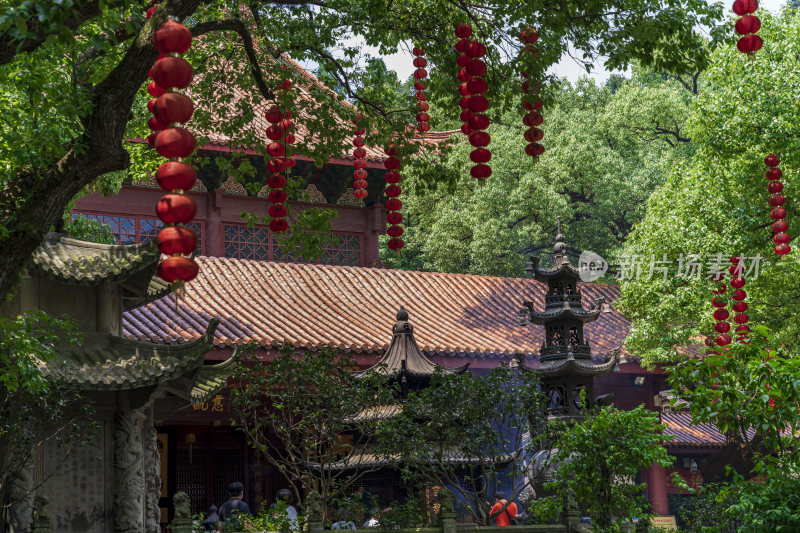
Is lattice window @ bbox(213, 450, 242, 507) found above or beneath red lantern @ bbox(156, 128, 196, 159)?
beneath

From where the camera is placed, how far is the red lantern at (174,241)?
4133 millimetres

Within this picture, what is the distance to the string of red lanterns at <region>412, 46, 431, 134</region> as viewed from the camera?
28.3 ft

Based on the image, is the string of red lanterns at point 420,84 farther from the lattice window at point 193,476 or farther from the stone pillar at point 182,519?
the lattice window at point 193,476

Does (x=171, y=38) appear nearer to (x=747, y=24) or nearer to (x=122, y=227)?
(x=747, y=24)

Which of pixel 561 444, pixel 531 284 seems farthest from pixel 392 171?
pixel 531 284

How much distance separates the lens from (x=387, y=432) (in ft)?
31.3

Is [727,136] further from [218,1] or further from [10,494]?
[10,494]

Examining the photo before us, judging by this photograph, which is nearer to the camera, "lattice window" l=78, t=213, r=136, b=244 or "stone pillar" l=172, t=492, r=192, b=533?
"stone pillar" l=172, t=492, r=192, b=533

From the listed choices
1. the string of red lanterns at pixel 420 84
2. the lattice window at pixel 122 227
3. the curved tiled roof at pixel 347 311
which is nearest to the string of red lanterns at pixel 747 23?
the string of red lanterns at pixel 420 84

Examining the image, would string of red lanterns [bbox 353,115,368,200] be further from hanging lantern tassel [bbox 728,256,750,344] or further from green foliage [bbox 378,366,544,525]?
hanging lantern tassel [bbox 728,256,750,344]

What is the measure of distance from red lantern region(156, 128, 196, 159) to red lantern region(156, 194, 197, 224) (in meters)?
0.19

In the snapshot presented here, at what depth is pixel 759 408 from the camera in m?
6.46

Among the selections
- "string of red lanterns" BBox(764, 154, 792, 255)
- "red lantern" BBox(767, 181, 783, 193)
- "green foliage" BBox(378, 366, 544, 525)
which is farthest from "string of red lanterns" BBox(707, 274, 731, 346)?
"green foliage" BBox(378, 366, 544, 525)

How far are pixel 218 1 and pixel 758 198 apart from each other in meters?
8.48
